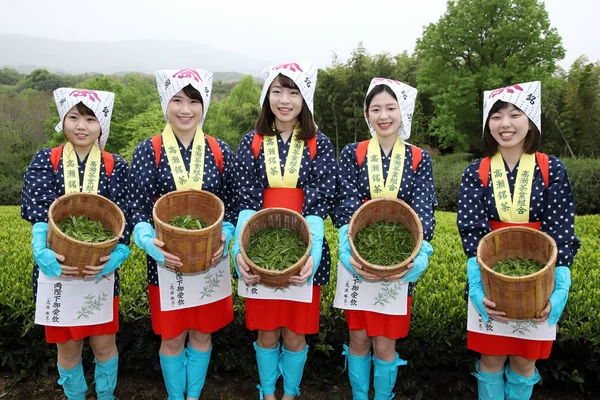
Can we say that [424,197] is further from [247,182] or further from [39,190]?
[39,190]

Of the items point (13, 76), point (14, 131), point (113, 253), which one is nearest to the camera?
point (113, 253)

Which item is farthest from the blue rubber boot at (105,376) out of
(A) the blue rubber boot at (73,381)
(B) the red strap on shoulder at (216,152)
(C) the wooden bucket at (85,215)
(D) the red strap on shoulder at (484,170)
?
(D) the red strap on shoulder at (484,170)

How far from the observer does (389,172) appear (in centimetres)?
298

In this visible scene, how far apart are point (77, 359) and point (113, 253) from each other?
0.86 m

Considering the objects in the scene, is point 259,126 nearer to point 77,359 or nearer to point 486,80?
point 77,359

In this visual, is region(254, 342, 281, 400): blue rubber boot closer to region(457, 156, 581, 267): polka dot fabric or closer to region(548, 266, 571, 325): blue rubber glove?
region(457, 156, 581, 267): polka dot fabric

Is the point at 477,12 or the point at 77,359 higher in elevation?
the point at 477,12

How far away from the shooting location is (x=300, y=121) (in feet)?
10.2

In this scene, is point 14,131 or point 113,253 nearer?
point 113,253

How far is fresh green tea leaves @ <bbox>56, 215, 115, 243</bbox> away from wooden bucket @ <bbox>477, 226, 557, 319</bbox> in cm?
215

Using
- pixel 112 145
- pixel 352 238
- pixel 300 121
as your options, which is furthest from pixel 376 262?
pixel 112 145

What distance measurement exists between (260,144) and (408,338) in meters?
1.80

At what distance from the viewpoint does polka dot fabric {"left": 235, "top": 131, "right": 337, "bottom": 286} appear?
2.99 metres

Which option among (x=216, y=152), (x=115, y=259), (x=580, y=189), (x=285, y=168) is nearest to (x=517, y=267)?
(x=285, y=168)
